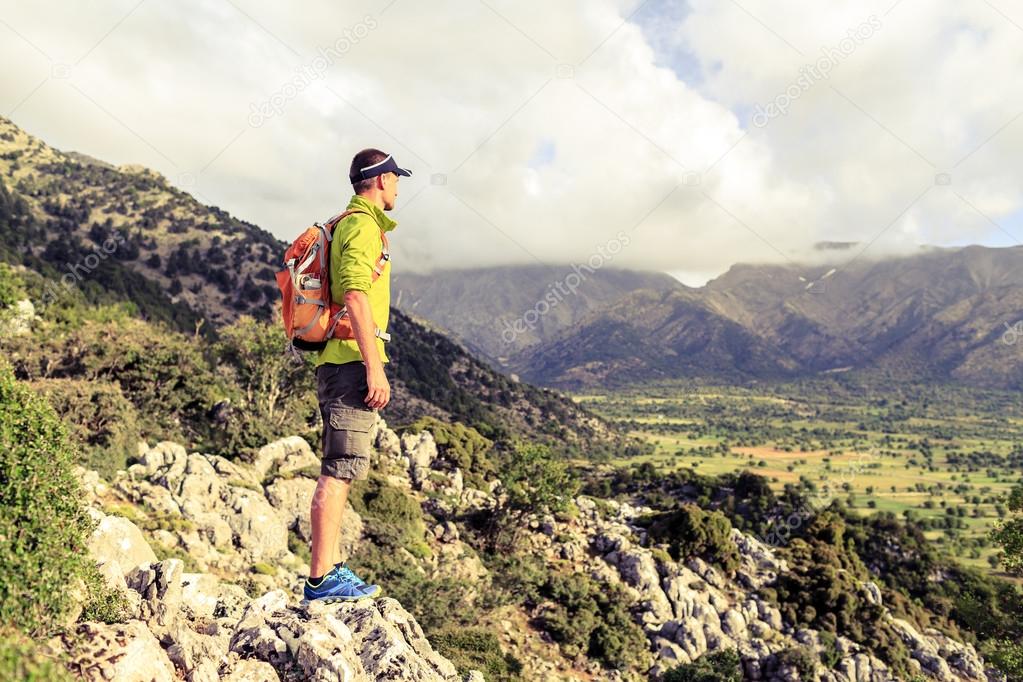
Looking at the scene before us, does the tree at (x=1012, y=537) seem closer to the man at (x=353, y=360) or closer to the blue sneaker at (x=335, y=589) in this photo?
the blue sneaker at (x=335, y=589)

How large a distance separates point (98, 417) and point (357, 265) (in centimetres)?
2222

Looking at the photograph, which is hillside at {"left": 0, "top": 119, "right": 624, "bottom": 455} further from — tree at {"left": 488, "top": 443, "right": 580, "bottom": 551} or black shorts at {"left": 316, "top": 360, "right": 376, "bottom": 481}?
black shorts at {"left": 316, "top": 360, "right": 376, "bottom": 481}

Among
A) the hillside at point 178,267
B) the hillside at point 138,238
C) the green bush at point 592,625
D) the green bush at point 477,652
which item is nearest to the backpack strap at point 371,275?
the green bush at point 477,652

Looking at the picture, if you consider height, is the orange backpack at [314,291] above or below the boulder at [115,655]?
above

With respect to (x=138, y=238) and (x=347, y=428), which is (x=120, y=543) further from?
(x=138, y=238)

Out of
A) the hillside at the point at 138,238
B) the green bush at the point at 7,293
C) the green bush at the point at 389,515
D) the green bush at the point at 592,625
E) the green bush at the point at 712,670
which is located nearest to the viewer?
the green bush at the point at 712,670

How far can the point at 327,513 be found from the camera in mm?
5406

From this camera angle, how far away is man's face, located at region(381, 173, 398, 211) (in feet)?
18.6

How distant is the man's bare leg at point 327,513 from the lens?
5367 millimetres

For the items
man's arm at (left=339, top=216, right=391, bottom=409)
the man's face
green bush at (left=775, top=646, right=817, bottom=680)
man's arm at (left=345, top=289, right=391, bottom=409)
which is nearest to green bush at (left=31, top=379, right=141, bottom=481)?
the man's face

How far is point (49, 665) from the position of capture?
3.29 m

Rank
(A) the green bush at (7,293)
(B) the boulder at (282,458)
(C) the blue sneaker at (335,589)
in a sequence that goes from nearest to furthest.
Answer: (C) the blue sneaker at (335,589) → (B) the boulder at (282,458) → (A) the green bush at (7,293)

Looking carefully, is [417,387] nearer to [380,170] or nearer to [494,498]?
[494,498]

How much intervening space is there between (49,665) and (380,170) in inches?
170
